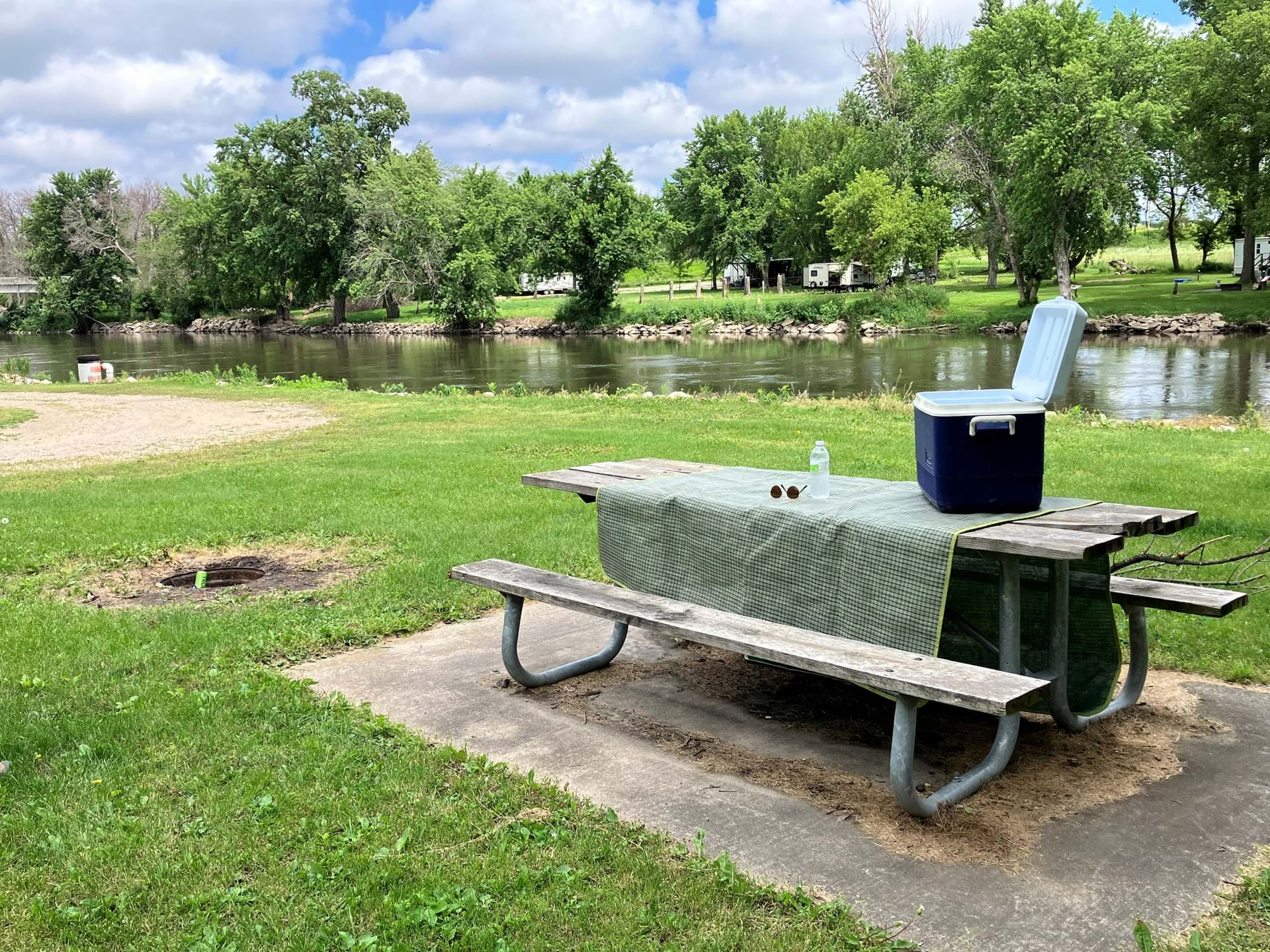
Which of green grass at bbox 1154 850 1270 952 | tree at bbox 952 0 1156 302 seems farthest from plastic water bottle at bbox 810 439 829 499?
tree at bbox 952 0 1156 302

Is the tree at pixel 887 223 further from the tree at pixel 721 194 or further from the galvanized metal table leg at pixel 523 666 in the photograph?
the galvanized metal table leg at pixel 523 666

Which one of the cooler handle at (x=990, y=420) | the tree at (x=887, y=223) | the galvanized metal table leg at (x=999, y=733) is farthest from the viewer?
the tree at (x=887, y=223)

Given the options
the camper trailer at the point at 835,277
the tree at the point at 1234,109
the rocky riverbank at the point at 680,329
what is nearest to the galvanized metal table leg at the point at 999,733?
the rocky riverbank at the point at 680,329

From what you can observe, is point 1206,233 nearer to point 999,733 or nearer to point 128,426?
point 128,426

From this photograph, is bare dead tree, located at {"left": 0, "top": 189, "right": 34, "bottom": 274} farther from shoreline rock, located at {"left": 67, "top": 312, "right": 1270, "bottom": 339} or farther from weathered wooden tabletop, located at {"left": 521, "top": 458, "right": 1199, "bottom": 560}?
weathered wooden tabletop, located at {"left": 521, "top": 458, "right": 1199, "bottom": 560}

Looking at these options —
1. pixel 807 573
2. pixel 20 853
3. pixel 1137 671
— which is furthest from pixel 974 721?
pixel 20 853

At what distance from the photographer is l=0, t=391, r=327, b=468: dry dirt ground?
12.9 metres

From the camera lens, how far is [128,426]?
15.8m

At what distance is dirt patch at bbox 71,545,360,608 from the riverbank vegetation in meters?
38.9

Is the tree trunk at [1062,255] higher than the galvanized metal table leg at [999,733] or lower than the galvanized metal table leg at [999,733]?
higher

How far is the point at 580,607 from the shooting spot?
4254 millimetres

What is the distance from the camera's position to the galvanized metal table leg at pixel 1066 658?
3666 millimetres

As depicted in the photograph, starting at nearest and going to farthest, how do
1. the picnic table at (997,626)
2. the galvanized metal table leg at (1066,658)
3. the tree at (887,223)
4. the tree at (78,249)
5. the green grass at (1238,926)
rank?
the green grass at (1238,926)
the picnic table at (997,626)
the galvanized metal table leg at (1066,658)
the tree at (887,223)
the tree at (78,249)

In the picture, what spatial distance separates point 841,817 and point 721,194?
6410cm
